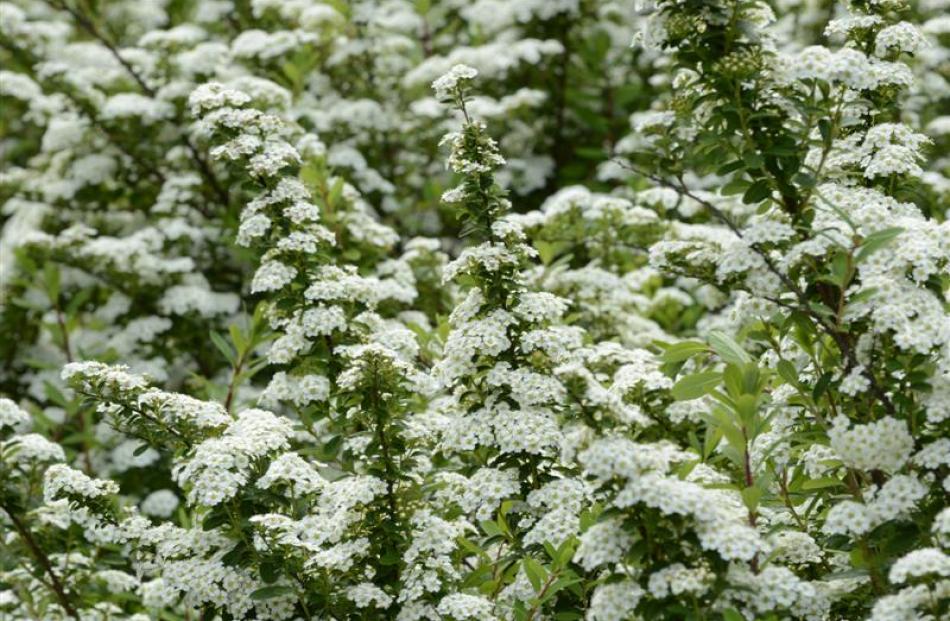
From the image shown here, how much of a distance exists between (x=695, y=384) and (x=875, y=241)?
711mm

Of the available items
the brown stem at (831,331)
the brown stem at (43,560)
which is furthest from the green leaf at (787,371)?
the brown stem at (43,560)

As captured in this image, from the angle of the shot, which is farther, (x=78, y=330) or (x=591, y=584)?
(x=78, y=330)

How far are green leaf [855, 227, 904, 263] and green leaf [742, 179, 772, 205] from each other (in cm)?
35

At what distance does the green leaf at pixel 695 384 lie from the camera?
3.81m

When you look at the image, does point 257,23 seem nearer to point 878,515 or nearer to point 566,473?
point 566,473

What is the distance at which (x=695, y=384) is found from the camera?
3.81 meters

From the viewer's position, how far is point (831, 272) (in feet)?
11.7

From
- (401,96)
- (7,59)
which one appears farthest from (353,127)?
(7,59)

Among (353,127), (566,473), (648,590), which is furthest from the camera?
(353,127)

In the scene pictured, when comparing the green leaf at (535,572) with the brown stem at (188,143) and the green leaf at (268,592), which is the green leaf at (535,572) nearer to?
the green leaf at (268,592)

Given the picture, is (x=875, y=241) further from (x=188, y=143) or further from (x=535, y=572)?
(x=188, y=143)

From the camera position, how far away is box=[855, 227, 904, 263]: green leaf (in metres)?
3.47

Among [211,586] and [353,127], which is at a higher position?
[353,127]

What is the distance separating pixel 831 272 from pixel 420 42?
268 inches
